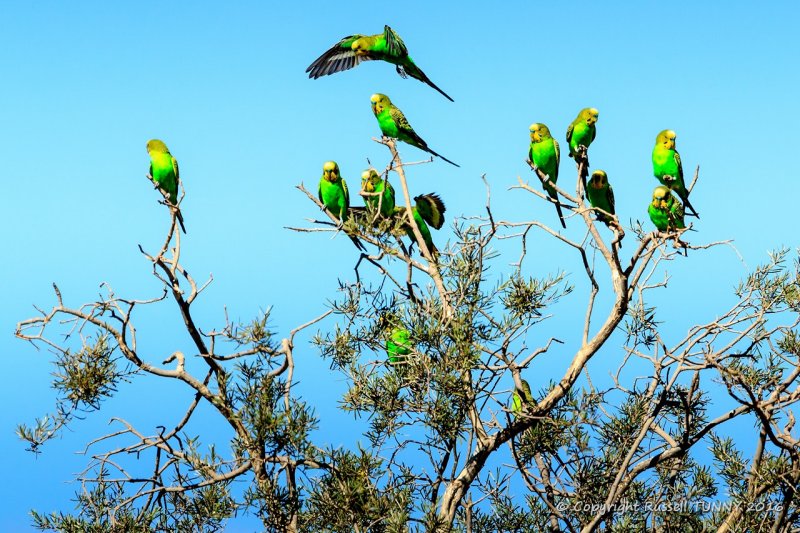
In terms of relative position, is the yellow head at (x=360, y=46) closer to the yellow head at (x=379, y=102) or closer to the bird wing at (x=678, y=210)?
the yellow head at (x=379, y=102)

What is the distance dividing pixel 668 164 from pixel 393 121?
231 cm

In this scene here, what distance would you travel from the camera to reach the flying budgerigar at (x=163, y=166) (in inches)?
245

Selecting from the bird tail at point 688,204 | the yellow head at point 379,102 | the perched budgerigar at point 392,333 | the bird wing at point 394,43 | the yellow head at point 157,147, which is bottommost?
the perched budgerigar at point 392,333

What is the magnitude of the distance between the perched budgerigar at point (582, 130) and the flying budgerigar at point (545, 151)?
0.13m

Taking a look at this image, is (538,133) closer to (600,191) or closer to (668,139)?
(600,191)

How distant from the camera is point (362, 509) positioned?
3988mm

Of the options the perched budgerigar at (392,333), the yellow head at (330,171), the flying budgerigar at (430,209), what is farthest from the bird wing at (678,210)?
the yellow head at (330,171)

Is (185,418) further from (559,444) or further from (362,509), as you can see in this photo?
(559,444)

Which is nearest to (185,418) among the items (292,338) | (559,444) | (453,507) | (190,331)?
(190,331)

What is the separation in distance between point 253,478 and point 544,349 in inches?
72.5

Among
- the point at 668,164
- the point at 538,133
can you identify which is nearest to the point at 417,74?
the point at 538,133

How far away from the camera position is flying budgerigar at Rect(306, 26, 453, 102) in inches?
271

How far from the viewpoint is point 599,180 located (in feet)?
19.4

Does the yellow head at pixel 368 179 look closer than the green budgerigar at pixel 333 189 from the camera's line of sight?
Yes
